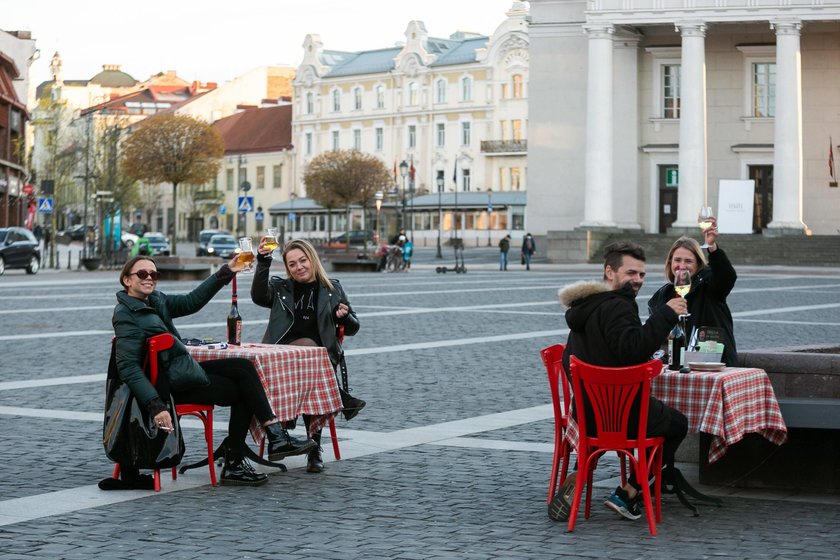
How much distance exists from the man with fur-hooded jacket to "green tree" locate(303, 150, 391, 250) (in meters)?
79.6

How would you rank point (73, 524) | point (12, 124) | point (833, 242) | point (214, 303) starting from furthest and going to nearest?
point (12, 124)
point (833, 242)
point (214, 303)
point (73, 524)

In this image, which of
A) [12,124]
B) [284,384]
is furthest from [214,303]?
[12,124]

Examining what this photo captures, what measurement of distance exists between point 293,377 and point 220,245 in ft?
207

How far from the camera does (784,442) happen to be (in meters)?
8.32

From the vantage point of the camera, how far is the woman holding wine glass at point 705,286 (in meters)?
8.77

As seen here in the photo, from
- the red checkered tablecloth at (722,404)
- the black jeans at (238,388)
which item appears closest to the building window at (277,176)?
the black jeans at (238,388)

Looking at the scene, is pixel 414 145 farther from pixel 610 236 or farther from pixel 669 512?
pixel 669 512

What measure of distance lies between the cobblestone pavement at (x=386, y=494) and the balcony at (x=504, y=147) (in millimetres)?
80434

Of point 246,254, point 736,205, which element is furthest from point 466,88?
point 246,254

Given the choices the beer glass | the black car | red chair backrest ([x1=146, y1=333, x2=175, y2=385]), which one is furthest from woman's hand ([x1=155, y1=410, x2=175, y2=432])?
the black car

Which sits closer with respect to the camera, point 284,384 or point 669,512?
point 669,512

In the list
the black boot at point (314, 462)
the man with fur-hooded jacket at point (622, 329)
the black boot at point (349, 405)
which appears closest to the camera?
the man with fur-hooded jacket at point (622, 329)

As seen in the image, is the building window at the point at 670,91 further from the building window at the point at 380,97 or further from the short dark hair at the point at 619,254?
the short dark hair at the point at 619,254

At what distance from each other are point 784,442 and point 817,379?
0.67 metres
